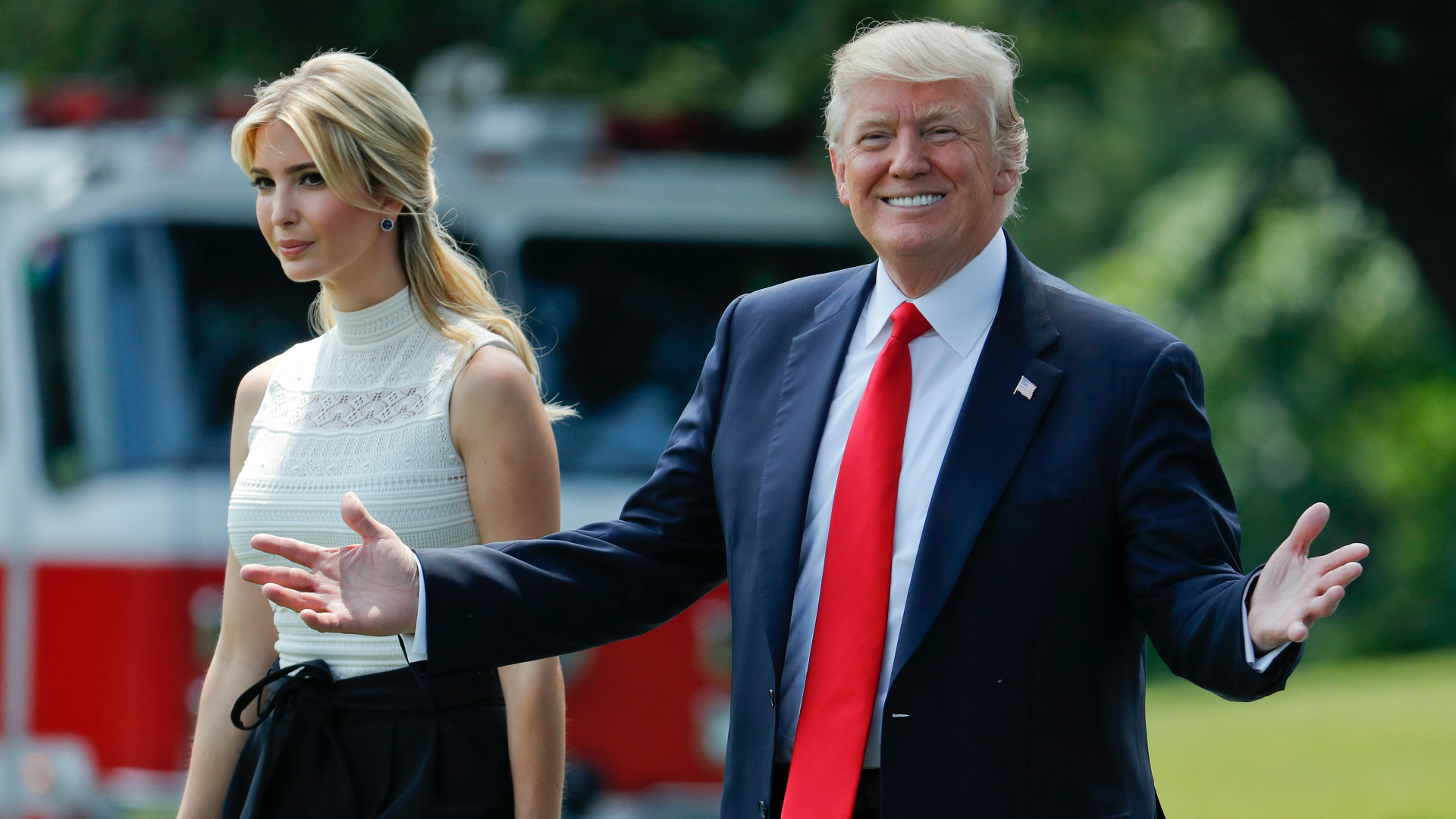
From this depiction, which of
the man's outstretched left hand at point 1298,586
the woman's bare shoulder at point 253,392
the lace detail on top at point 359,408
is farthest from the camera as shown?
the woman's bare shoulder at point 253,392

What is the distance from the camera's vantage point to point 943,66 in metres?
2.71

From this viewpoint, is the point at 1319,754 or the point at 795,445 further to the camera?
the point at 1319,754

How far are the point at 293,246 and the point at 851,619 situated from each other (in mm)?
1276

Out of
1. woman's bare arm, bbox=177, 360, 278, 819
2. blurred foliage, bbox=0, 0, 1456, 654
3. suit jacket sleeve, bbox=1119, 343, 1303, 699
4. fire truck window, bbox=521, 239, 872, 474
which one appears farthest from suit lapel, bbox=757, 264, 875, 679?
fire truck window, bbox=521, 239, 872, 474

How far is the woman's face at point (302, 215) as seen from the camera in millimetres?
3102

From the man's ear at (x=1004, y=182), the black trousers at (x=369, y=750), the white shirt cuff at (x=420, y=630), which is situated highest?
the man's ear at (x=1004, y=182)

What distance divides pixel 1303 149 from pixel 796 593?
614 centimetres

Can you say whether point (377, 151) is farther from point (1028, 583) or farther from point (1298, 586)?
point (1298, 586)

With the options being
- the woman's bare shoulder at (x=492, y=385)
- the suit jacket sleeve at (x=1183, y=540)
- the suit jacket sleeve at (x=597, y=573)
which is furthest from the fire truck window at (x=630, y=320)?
the suit jacket sleeve at (x=1183, y=540)

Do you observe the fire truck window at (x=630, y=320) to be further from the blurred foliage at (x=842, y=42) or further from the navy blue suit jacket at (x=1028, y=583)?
the navy blue suit jacket at (x=1028, y=583)

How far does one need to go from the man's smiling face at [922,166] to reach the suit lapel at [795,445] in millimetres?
174

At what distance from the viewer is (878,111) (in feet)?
9.02

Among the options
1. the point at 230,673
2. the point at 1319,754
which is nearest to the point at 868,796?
the point at 230,673

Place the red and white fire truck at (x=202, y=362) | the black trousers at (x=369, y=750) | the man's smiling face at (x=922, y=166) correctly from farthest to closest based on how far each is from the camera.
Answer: the red and white fire truck at (x=202, y=362), the black trousers at (x=369, y=750), the man's smiling face at (x=922, y=166)
